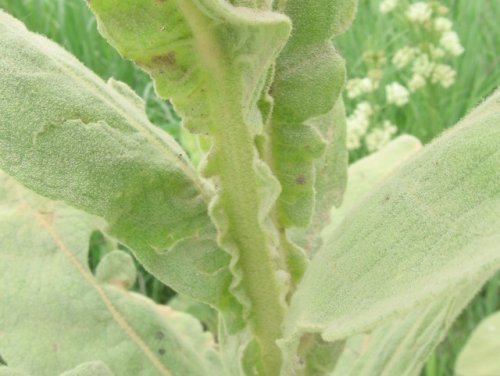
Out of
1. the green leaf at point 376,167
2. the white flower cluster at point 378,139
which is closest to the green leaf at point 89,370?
the green leaf at point 376,167

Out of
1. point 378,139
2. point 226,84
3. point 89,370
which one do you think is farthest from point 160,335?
point 378,139

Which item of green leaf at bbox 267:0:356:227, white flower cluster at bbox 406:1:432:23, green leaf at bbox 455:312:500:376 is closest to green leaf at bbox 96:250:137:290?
green leaf at bbox 267:0:356:227

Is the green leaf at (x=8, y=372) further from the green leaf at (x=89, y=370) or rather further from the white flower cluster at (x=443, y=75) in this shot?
the white flower cluster at (x=443, y=75)

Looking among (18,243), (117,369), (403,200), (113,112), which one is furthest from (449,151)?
(18,243)

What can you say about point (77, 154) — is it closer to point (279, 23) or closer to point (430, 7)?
point (279, 23)

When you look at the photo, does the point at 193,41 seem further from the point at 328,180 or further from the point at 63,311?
the point at 63,311

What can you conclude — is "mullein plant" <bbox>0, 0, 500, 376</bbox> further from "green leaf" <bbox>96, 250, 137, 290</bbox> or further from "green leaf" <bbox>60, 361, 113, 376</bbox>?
"green leaf" <bbox>96, 250, 137, 290</bbox>
